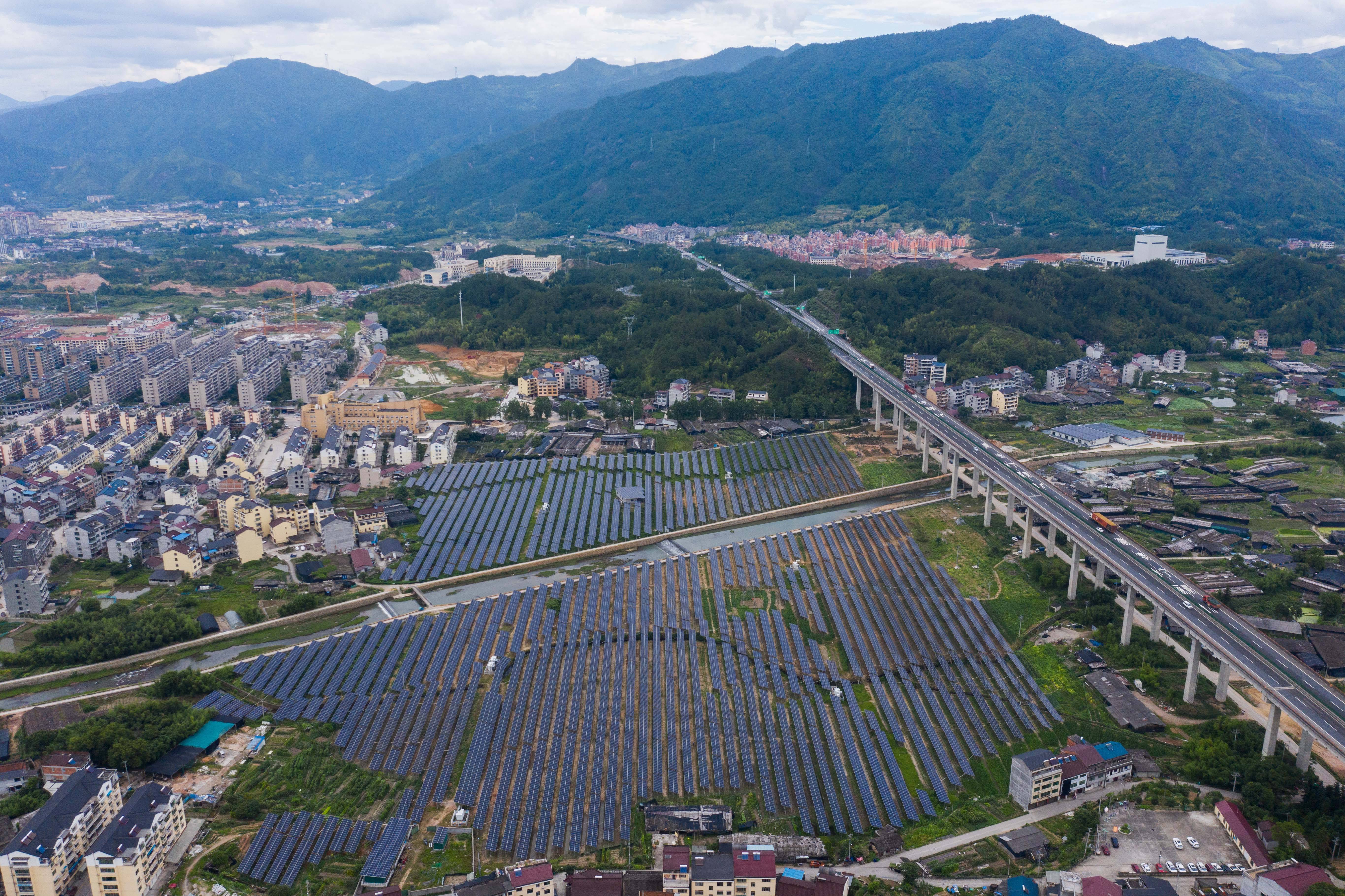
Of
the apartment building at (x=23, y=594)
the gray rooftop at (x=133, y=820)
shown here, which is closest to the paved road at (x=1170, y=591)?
the gray rooftop at (x=133, y=820)

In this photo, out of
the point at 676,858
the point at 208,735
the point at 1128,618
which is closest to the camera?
the point at 676,858

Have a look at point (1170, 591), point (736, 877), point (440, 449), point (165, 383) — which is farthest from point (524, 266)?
point (736, 877)

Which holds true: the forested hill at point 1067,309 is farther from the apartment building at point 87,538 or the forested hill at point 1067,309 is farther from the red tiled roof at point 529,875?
the red tiled roof at point 529,875

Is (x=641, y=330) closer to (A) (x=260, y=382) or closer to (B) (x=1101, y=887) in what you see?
(A) (x=260, y=382)

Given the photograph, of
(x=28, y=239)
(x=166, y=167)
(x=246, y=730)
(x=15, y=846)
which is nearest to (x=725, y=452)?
(x=246, y=730)

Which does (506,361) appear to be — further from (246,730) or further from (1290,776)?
(1290,776)

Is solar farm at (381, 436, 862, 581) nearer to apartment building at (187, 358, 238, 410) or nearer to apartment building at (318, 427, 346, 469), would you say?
apartment building at (318, 427, 346, 469)
